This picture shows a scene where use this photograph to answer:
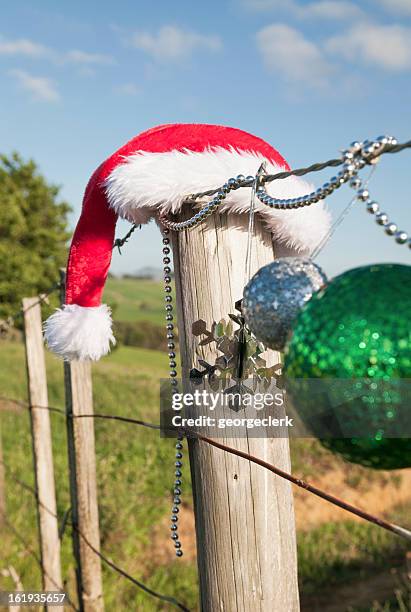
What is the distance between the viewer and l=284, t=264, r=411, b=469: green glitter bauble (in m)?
0.77

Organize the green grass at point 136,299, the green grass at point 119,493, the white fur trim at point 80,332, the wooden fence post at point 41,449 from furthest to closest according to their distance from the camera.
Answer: the green grass at point 136,299 → the green grass at point 119,493 → the wooden fence post at point 41,449 → the white fur trim at point 80,332

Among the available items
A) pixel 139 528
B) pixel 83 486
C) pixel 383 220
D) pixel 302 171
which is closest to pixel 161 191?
pixel 302 171

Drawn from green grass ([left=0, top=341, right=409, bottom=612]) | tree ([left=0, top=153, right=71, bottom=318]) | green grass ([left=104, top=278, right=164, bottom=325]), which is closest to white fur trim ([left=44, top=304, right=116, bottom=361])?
green grass ([left=0, top=341, right=409, bottom=612])

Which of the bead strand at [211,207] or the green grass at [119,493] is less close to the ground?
the bead strand at [211,207]

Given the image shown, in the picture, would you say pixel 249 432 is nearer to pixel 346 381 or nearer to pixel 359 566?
pixel 346 381

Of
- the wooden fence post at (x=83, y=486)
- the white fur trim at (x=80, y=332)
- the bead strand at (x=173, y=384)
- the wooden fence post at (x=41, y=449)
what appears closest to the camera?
the bead strand at (x=173, y=384)

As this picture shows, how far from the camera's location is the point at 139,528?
19.5 ft

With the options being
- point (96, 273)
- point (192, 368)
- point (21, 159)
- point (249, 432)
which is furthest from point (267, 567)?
point (21, 159)

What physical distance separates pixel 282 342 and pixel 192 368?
571 mm

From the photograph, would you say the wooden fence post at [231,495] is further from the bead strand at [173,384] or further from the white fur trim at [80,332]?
the white fur trim at [80,332]

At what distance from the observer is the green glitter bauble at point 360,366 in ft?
2.53

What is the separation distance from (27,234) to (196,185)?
45.9ft

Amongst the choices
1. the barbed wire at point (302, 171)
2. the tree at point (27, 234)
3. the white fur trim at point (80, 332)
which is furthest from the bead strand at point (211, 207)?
the tree at point (27, 234)

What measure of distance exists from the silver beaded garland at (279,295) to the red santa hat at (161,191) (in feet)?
1.66
